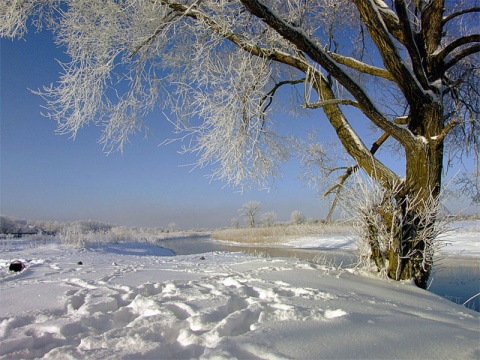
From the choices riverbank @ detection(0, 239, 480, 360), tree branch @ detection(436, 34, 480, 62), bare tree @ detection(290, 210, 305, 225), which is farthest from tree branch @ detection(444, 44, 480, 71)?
bare tree @ detection(290, 210, 305, 225)

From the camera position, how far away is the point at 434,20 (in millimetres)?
4836

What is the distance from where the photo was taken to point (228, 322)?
6.09 ft

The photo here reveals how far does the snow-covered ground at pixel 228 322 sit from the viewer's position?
5.13ft

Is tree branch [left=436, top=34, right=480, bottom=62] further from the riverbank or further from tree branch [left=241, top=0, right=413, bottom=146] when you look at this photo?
the riverbank

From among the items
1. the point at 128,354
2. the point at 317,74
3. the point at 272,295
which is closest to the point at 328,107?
the point at 317,74

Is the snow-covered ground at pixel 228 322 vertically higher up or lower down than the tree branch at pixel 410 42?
lower down

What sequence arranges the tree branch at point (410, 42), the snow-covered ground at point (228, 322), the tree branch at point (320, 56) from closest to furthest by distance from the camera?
the snow-covered ground at point (228, 322)
the tree branch at point (320, 56)
the tree branch at point (410, 42)

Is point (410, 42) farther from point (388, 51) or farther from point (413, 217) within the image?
point (413, 217)

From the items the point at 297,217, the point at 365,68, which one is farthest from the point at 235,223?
the point at 365,68

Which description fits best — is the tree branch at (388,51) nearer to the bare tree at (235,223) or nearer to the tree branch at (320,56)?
the tree branch at (320,56)

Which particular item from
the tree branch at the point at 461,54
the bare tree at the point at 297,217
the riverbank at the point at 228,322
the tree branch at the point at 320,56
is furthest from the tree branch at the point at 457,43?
the bare tree at the point at 297,217

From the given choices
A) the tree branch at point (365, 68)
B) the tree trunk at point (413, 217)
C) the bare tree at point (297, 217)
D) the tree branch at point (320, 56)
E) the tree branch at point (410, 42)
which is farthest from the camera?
the bare tree at point (297, 217)

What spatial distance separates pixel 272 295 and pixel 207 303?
0.51 meters

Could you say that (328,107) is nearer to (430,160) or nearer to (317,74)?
(317,74)
